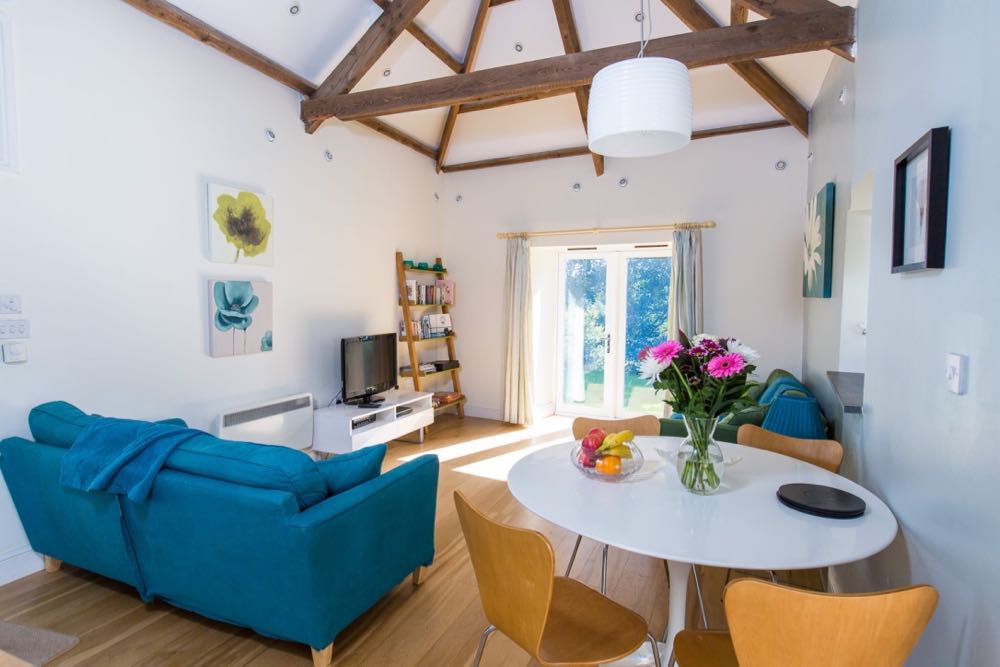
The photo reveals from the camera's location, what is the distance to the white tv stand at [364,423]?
4.07 meters

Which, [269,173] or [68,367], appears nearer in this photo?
[68,367]

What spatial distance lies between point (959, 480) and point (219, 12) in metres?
4.29

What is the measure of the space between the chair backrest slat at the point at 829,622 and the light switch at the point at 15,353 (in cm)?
319

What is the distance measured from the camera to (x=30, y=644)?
2053 millimetres

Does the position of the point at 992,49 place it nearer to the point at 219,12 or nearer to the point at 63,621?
the point at 63,621

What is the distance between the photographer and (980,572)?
1.09m

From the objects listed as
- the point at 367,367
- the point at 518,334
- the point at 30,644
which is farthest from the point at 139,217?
the point at 518,334

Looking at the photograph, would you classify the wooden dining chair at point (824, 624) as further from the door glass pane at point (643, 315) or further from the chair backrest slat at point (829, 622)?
the door glass pane at point (643, 315)

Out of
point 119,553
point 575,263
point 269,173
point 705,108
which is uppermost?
point 705,108

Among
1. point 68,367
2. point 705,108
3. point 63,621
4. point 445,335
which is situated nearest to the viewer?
point 63,621

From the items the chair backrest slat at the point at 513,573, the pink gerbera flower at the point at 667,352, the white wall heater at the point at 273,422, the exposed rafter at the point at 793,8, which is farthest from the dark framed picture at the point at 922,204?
the white wall heater at the point at 273,422

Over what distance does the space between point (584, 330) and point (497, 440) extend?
5.62 ft

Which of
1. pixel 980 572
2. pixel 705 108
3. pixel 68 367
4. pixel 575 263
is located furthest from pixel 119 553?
pixel 705 108

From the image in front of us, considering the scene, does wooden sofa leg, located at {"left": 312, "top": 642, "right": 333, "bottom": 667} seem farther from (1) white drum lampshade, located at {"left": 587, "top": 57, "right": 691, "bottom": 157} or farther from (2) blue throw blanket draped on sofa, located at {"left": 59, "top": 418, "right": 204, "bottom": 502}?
(1) white drum lampshade, located at {"left": 587, "top": 57, "right": 691, "bottom": 157}
